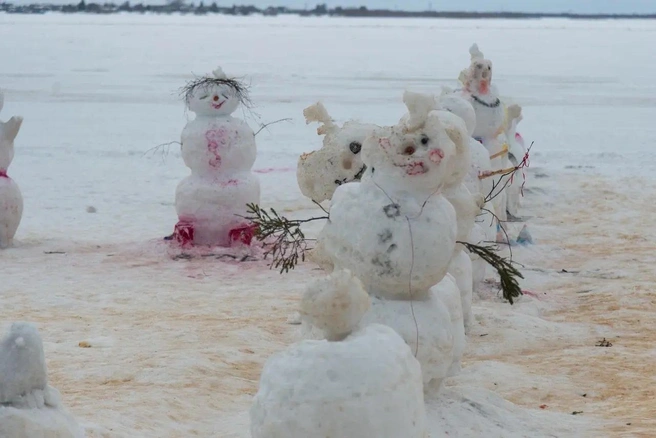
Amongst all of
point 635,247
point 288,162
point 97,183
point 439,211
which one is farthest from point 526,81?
point 439,211

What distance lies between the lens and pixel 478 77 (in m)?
10.4

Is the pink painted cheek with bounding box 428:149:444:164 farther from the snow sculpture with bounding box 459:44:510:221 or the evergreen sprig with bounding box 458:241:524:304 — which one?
the snow sculpture with bounding box 459:44:510:221

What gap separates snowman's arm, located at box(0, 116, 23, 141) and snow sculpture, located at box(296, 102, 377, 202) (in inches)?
201

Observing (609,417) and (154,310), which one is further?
(154,310)

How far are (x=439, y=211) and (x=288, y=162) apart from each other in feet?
42.0

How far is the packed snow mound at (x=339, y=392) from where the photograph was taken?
167 inches

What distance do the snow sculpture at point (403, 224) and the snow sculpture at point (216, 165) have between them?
17.4ft

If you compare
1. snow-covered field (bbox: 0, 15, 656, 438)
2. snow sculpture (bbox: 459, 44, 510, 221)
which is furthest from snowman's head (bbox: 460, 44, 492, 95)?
snow-covered field (bbox: 0, 15, 656, 438)

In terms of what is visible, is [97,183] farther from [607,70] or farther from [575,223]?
[607,70]

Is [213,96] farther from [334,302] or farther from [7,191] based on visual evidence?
[334,302]

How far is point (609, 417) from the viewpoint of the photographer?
6355 millimetres

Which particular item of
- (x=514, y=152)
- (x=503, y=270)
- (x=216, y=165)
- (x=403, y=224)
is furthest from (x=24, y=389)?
(x=514, y=152)

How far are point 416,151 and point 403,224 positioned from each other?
1.16ft

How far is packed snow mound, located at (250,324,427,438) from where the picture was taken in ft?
13.9
